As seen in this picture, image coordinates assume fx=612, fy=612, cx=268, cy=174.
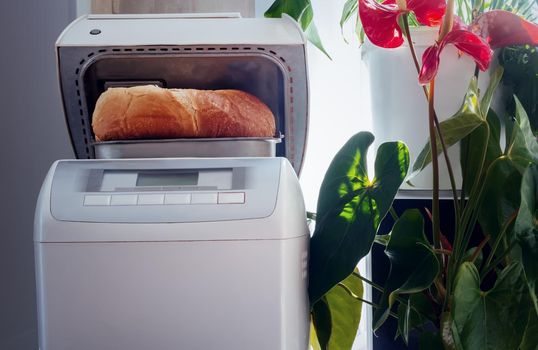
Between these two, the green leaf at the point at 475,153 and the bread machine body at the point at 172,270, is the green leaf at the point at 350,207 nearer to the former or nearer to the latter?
the bread machine body at the point at 172,270

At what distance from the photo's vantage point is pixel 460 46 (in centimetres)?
83

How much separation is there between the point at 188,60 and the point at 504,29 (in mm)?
490

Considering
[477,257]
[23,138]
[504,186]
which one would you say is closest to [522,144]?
[504,186]

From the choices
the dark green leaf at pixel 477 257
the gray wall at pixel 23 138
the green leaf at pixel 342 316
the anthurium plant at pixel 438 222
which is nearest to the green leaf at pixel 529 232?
the anthurium plant at pixel 438 222

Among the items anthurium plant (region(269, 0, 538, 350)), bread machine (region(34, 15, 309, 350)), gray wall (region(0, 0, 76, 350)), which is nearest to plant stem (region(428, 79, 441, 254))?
anthurium plant (region(269, 0, 538, 350))

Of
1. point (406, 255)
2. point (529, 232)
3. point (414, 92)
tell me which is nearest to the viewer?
point (529, 232)

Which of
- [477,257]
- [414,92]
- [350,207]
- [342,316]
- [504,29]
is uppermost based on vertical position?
[504,29]

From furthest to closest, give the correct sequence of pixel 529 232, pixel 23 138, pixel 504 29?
pixel 23 138
pixel 504 29
pixel 529 232

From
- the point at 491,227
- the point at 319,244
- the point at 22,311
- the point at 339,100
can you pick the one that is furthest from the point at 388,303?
the point at 22,311

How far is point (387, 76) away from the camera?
106cm

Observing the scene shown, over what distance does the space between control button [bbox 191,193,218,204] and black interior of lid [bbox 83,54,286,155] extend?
0.26m

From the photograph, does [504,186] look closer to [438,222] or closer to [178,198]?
[438,222]

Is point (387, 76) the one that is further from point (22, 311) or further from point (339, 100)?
point (22, 311)

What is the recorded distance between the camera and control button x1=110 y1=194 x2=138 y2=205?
763mm
